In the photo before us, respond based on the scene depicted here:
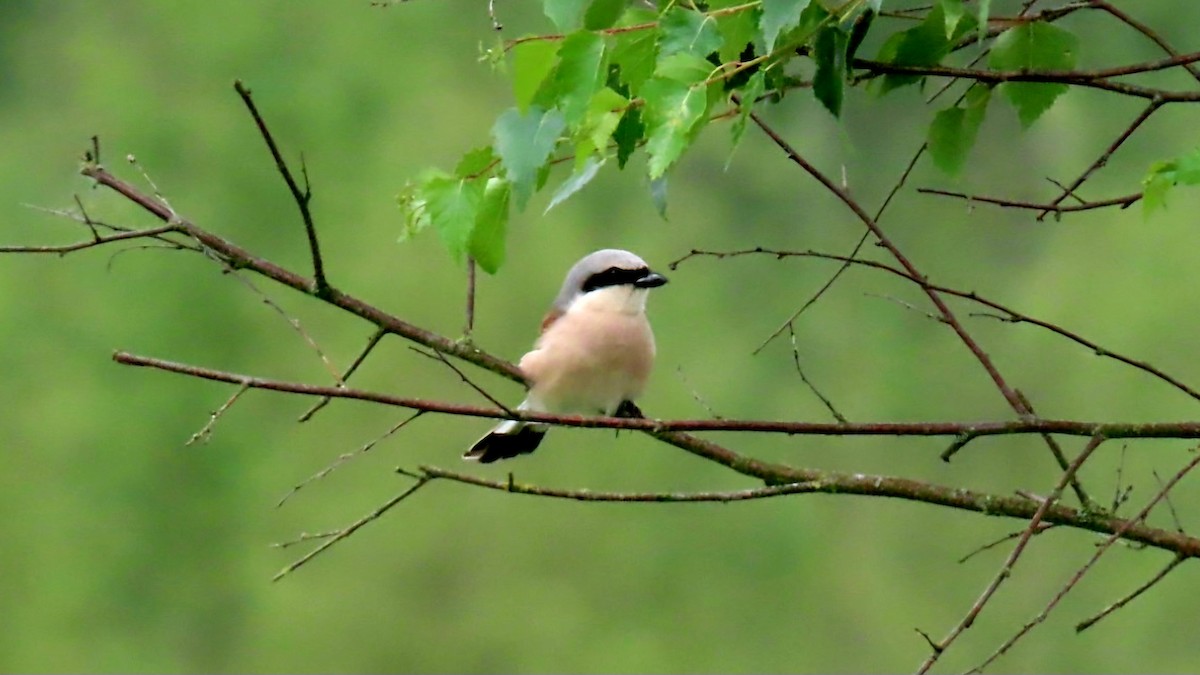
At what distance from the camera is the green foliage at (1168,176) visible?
3.29 feet

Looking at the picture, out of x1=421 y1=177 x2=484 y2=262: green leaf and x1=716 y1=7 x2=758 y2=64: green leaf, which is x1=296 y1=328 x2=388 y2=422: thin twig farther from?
x1=716 y1=7 x2=758 y2=64: green leaf

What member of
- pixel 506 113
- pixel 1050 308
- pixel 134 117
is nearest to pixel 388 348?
pixel 134 117

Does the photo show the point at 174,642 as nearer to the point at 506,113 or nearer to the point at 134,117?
the point at 134,117

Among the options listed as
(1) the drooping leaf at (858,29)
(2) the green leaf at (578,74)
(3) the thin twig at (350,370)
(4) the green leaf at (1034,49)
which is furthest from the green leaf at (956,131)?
(3) the thin twig at (350,370)

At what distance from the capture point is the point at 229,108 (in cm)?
556

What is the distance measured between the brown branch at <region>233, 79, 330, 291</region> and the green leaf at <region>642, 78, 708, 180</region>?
0.87 feet

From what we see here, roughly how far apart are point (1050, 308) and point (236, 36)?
3.32 meters

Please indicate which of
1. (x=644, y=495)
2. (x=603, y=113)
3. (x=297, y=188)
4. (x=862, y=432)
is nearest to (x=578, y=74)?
(x=603, y=113)

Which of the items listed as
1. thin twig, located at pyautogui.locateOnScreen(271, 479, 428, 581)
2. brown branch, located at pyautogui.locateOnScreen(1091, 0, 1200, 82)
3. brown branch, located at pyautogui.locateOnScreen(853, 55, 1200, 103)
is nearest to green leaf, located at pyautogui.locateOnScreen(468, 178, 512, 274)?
thin twig, located at pyautogui.locateOnScreen(271, 479, 428, 581)

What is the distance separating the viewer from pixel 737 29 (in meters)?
1.01

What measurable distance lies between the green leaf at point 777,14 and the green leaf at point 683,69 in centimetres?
5

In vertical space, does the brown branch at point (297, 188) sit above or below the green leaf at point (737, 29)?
below

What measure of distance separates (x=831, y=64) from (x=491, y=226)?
33 cm

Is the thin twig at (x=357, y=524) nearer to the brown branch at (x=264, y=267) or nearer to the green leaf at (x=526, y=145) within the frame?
the brown branch at (x=264, y=267)
